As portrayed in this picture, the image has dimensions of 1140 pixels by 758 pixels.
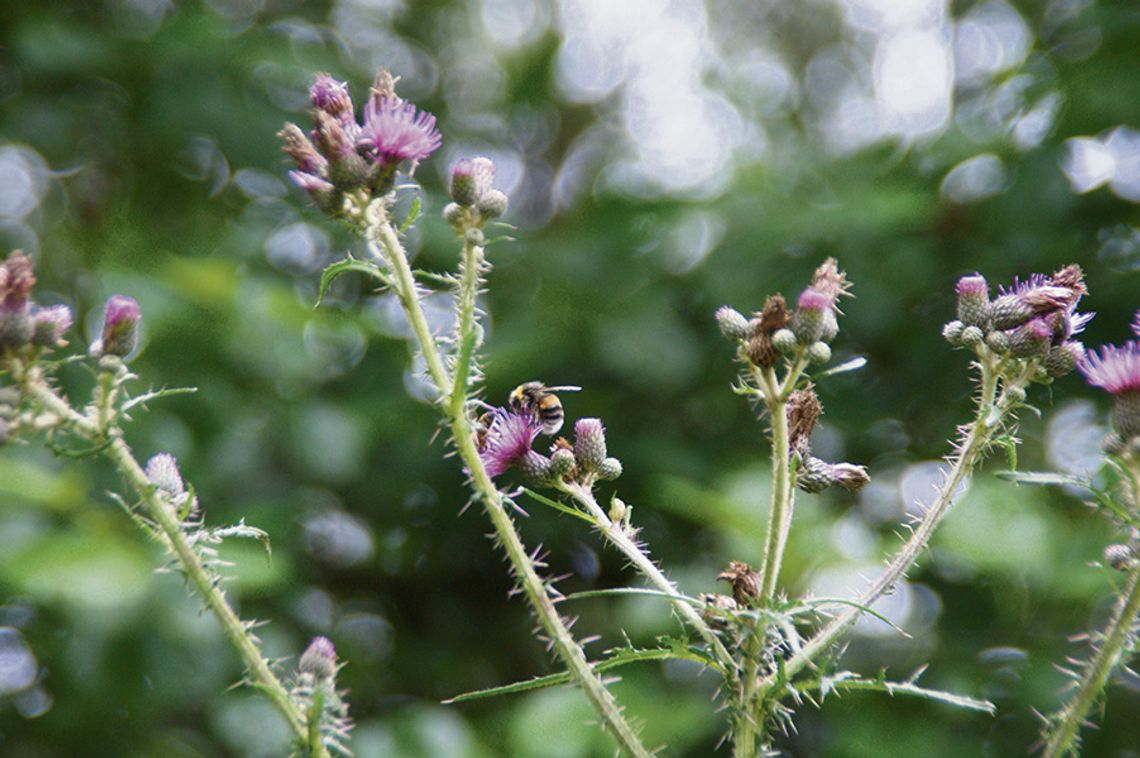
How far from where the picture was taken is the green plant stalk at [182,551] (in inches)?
55.4

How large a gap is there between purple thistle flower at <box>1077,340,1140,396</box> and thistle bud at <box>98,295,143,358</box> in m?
1.45

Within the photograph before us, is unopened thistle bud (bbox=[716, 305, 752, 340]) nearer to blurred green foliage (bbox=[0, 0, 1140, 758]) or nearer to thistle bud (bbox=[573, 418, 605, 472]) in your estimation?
thistle bud (bbox=[573, 418, 605, 472])

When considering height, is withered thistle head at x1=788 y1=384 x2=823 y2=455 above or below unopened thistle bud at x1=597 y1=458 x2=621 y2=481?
above

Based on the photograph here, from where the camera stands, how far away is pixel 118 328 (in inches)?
63.0

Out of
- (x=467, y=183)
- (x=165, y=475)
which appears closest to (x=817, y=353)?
(x=467, y=183)

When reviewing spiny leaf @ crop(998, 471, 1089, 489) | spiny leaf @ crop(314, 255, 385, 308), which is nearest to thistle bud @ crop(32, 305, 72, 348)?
spiny leaf @ crop(314, 255, 385, 308)

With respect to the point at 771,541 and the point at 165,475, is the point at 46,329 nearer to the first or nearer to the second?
the point at 165,475

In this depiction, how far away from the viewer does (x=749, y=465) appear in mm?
4605

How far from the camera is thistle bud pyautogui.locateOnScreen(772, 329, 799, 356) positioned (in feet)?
5.16

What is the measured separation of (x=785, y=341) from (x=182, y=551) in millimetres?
912

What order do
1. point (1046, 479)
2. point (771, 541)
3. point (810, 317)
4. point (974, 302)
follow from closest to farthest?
1. point (1046, 479)
2. point (771, 541)
3. point (810, 317)
4. point (974, 302)

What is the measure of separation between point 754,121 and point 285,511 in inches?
168

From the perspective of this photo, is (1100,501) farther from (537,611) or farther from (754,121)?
(754,121)

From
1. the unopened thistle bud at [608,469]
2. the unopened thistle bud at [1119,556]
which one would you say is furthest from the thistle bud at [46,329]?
the unopened thistle bud at [1119,556]
